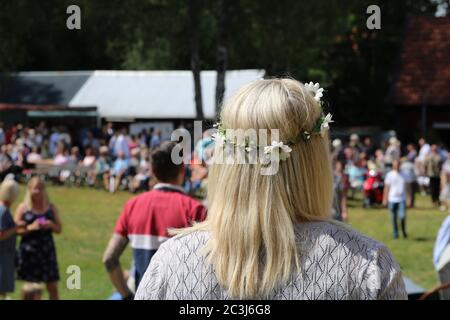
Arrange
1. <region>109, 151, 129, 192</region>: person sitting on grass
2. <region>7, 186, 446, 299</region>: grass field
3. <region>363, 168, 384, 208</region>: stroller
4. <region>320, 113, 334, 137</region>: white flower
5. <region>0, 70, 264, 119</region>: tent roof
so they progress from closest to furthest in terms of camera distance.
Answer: <region>320, 113, 334, 137</region>: white flower → <region>7, 186, 446, 299</region>: grass field → <region>363, 168, 384, 208</region>: stroller → <region>109, 151, 129, 192</region>: person sitting on grass → <region>0, 70, 264, 119</region>: tent roof

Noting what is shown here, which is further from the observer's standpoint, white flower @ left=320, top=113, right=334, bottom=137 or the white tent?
the white tent

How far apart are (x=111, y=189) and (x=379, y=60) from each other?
2377 cm

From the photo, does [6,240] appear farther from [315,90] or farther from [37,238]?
[315,90]

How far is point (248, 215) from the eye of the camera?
2201 mm

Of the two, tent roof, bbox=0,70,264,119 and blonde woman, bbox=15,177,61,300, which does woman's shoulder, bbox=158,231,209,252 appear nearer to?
blonde woman, bbox=15,177,61,300

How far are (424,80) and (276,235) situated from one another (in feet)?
119

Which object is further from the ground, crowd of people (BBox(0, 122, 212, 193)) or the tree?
the tree

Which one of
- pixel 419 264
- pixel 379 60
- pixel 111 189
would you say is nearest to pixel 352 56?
pixel 379 60

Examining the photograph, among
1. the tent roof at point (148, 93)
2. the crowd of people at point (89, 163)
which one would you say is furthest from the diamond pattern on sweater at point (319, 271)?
the tent roof at point (148, 93)

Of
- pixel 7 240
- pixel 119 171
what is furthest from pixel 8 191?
pixel 119 171

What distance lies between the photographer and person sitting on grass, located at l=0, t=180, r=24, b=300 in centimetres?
841

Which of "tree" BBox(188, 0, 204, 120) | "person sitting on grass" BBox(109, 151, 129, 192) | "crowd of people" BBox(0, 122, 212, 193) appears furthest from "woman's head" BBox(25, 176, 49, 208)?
"tree" BBox(188, 0, 204, 120)

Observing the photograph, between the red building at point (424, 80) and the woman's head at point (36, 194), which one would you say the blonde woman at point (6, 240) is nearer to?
the woman's head at point (36, 194)
